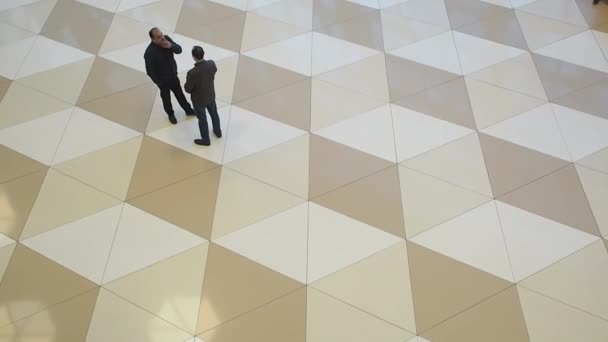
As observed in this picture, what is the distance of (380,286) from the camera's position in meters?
3.57

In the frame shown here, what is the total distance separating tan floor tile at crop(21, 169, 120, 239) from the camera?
13.0 feet

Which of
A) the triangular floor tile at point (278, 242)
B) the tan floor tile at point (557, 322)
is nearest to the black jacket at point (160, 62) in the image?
the triangular floor tile at point (278, 242)

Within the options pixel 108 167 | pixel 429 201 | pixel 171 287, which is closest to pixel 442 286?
pixel 429 201

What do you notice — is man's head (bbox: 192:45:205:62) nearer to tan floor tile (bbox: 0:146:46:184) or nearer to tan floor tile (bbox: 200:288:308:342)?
tan floor tile (bbox: 0:146:46:184)

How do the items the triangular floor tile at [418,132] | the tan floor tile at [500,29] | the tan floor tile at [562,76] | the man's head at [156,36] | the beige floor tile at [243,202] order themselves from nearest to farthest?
the man's head at [156,36]
the beige floor tile at [243,202]
the triangular floor tile at [418,132]
the tan floor tile at [562,76]
the tan floor tile at [500,29]

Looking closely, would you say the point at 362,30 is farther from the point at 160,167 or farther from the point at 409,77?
the point at 160,167

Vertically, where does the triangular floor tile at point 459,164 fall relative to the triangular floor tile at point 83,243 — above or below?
above

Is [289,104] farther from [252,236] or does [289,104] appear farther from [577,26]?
[577,26]

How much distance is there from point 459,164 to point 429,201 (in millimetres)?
531

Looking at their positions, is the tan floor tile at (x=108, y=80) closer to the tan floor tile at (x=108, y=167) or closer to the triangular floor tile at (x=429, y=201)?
the tan floor tile at (x=108, y=167)

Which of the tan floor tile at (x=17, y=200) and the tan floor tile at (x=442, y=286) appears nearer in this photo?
the tan floor tile at (x=442, y=286)

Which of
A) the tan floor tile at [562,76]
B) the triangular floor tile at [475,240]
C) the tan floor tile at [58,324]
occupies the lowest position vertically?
the tan floor tile at [58,324]

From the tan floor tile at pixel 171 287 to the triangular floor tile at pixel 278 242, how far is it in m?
0.29

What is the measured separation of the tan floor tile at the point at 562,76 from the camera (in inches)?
195
